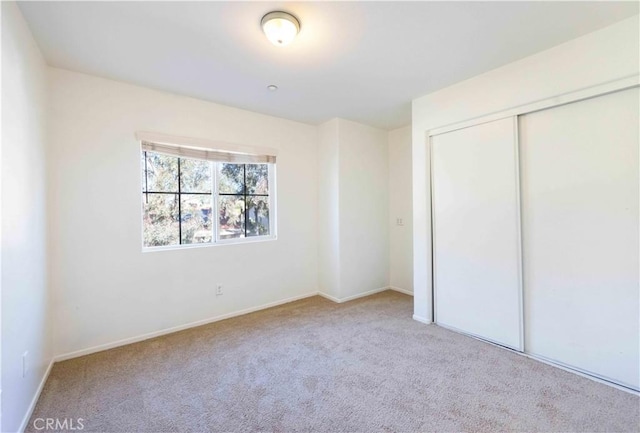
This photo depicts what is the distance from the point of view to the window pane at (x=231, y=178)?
340 centimetres

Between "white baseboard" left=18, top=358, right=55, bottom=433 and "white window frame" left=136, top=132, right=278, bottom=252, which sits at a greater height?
"white window frame" left=136, top=132, right=278, bottom=252

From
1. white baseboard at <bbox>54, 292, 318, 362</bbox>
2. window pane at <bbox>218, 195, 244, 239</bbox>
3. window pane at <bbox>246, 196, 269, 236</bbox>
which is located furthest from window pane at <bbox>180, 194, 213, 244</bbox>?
white baseboard at <bbox>54, 292, 318, 362</bbox>

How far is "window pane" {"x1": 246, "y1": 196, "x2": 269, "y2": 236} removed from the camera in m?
3.63

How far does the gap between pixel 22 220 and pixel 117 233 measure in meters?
0.93

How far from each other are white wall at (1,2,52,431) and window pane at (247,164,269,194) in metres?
A: 1.88

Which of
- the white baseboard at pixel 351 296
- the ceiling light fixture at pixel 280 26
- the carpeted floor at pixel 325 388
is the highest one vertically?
the ceiling light fixture at pixel 280 26

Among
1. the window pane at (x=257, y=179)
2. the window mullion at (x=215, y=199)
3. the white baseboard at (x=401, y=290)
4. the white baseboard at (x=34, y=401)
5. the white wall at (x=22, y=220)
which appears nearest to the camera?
the white wall at (x=22, y=220)

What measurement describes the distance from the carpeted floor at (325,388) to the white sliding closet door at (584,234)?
248mm

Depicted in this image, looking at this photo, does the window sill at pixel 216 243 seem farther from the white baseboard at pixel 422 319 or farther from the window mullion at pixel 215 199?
the white baseboard at pixel 422 319

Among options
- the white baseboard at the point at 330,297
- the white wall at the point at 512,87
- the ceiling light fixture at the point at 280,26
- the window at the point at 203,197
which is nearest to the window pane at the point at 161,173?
the window at the point at 203,197

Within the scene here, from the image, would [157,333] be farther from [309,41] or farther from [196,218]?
[309,41]

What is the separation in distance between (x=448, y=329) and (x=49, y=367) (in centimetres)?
350

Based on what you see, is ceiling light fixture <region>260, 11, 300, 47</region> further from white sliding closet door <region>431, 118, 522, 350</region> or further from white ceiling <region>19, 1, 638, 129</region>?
white sliding closet door <region>431, 118, 522, 350</region>

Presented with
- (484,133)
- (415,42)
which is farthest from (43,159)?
(484,133)
